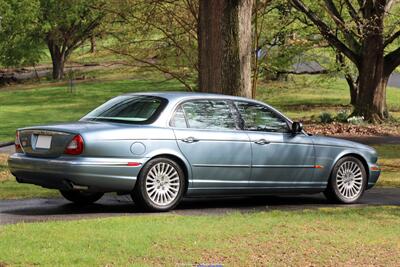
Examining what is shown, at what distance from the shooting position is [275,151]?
10.0 meters

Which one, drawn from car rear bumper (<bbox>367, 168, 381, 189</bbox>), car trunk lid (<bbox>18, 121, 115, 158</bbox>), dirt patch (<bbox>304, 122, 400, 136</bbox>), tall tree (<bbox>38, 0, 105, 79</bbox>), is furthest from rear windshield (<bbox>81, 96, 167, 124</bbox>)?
tall tree (<bbox>38, 0, 105, 79</bbox>)

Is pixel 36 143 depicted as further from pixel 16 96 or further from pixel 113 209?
pixel 16 96

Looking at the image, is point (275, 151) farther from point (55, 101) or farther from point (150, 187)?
point (55, 101)

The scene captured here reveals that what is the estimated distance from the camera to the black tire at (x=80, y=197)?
32.4 feet

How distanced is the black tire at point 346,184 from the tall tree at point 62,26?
44.8 m

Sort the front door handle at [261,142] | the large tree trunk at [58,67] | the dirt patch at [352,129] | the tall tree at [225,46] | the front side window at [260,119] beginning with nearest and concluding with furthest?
the front door handle at [261,142] → the front side window at [260,119] → the tall tree at [225,46] → the dirt patch at [352,129] → the large tree trunk at [58,67]

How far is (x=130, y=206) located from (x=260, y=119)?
204 cm

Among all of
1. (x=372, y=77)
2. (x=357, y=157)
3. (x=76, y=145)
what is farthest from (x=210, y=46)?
(x=372, y=77)

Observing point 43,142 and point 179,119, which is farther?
point 179,119

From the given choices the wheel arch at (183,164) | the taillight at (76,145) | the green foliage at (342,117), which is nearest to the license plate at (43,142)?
the taillight at (76,145)

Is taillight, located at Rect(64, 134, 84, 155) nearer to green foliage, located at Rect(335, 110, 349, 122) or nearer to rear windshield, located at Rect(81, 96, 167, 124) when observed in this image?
rear windshield, located at Rect(81, 96, 167, 124)

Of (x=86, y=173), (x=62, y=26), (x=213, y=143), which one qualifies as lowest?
(x=86, y=173)

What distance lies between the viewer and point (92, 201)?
10102mm

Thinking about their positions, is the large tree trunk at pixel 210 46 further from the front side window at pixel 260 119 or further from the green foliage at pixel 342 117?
the green foliage at pixel 342 117
